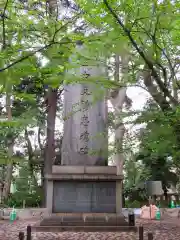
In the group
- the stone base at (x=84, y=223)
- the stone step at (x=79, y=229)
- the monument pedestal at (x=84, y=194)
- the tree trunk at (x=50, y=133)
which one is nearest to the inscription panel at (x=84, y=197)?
the monument pedestal at (x=84, y=194)

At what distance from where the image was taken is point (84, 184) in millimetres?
8445

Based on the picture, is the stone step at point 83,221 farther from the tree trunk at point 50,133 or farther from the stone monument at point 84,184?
the tree trunk at point 50,133

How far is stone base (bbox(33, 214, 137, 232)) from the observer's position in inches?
298

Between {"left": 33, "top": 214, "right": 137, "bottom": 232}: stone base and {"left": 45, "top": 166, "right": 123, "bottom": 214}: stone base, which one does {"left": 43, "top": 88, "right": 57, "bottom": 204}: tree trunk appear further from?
{"left": 33, "top": 214, "right": 137, "bottom": 232}: stone base

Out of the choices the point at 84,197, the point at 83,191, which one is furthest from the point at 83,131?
the point at 84,197

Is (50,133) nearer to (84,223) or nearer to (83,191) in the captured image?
(83,191)

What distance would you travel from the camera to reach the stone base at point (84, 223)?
24.8ft

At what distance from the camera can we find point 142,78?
22.4 ft

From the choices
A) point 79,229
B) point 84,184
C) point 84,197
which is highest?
point 84,184

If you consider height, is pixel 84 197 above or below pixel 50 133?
below

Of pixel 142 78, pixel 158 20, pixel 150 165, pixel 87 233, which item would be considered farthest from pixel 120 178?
pixel 150 165

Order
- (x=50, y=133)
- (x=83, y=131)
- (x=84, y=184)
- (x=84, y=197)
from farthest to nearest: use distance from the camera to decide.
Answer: (x=50, y=133)
(x=83, y=131)
(x=84, y=184)
(x=84, y=197)

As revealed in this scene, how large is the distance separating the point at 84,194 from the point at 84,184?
0.95ft

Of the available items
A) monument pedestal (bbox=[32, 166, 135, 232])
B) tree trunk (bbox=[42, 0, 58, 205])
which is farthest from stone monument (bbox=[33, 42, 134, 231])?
tree trunk (bbox=[42, 0, 58, 205])
